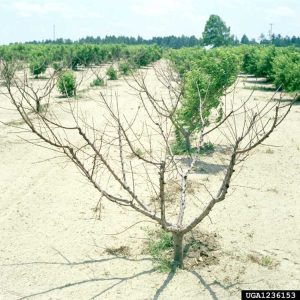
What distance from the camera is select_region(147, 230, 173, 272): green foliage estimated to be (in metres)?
5.38

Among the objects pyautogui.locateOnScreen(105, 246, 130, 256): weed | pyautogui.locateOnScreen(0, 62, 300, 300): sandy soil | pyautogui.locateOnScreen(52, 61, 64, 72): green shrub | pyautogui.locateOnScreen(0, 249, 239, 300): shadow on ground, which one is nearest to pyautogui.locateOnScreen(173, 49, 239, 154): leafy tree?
pyautogui.locateOnScreen(0, 62, 300, 300): sandy soil

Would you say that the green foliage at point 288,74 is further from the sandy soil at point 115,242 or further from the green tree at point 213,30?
the green tree at point 213,30

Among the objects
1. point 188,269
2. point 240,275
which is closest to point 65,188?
point 188,269

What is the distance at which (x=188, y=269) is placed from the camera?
533cm

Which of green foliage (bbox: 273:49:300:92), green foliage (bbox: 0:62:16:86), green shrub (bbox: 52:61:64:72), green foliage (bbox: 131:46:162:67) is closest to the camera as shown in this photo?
green foliage (bbox: 0:62:16:86)

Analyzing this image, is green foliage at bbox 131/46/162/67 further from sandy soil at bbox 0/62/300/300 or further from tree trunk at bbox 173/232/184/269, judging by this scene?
tree trunk at bbox 173/232/184/269

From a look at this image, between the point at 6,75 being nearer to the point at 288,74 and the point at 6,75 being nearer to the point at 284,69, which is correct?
the point at 288,74

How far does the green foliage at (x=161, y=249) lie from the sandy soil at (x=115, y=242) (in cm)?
11

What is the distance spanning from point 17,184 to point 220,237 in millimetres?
4722

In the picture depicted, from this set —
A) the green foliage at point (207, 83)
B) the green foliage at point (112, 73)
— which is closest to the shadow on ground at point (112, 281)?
the green foliage at point (207, 83)

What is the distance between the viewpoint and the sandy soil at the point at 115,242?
496 cm

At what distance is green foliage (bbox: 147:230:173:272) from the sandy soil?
0.37ft

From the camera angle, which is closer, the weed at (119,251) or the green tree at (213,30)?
the weed at (119,251)

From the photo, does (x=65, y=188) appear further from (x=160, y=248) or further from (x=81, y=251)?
(x=160, y=248)
